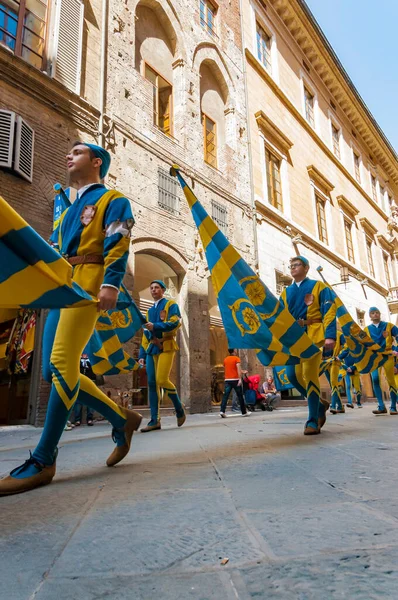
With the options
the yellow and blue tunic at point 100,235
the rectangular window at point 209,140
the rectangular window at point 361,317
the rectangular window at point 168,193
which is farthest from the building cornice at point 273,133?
the yellow and blue tunic at point 100,235

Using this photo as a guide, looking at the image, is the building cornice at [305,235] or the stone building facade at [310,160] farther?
the stone building facade at [310,160]

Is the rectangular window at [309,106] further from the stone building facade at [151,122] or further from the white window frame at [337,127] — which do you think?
the stone building facade at [151,122]

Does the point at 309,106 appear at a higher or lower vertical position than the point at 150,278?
higher

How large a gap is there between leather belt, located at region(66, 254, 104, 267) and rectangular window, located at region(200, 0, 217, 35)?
15.2 meters

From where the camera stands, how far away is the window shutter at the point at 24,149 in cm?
784

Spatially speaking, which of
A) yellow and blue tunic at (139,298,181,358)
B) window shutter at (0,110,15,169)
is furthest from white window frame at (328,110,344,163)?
yellow and blue tunic at (139,298,181,358)

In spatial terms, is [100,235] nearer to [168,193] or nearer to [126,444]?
[126,444]

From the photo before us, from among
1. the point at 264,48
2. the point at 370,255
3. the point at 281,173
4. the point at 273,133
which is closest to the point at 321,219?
the point at 281,173

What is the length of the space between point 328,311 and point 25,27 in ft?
30.0

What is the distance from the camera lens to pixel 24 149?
26.5 ft

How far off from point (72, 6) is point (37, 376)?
8584 mm

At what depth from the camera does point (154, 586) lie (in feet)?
3.10

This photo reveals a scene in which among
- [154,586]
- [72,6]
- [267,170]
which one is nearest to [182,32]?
[72,6]

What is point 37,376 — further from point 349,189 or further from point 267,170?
point 349,189
